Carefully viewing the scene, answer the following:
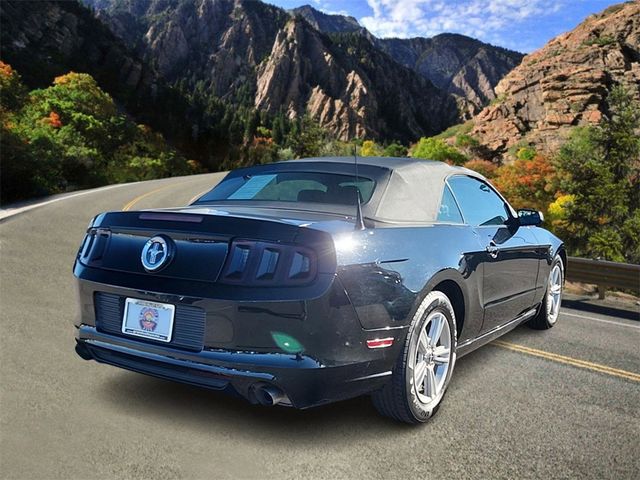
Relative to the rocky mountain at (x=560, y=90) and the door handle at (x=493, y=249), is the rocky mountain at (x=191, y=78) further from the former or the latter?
the door handle at (x=493, y=249)

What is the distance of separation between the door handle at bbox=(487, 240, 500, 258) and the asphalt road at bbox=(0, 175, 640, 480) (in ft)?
3.12

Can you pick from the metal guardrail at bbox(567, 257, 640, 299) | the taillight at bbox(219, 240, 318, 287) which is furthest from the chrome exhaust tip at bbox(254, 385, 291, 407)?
the metal guardrail at bbox(567, 257, 640, 299)

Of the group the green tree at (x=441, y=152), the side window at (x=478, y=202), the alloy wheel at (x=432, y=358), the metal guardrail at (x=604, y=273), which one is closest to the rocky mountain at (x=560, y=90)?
the green tree at (x=441, y=152)

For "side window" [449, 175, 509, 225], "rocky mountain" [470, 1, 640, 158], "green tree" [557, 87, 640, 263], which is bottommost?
"green tree" [557, 87, 640, 263]

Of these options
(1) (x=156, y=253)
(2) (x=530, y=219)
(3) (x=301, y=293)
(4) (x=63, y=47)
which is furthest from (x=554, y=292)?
(4) (x=63, y=47)

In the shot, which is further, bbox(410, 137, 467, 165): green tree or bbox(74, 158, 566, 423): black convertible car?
bbox(410, 137, 467, 165): green tree

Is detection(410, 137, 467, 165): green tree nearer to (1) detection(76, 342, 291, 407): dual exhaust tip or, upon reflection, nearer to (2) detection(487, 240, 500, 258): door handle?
(2) detection(487, 240, 500, 258): door handle

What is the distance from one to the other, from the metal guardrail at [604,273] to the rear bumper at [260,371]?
6439 millimetres

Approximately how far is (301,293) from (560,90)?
327ft

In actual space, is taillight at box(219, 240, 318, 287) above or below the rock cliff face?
below

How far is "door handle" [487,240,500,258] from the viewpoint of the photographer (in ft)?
13.1

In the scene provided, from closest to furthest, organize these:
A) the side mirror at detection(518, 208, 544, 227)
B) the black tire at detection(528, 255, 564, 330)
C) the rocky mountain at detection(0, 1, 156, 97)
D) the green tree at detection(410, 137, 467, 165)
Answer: the side mirror at detection(518, 208, 544, 227), the black tire at detection(528, 255, 564, 330), the rocky mountain at detection(0, 1, 156, 97), the green tree at detection(410, 137, 467, 165)

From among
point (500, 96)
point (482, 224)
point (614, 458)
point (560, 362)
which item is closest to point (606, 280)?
point (560, 362)

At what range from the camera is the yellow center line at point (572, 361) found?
445cm
